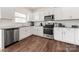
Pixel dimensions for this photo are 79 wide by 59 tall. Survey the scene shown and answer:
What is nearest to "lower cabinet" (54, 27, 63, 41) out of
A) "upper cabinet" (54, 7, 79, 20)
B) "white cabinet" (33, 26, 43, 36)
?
"upper cabinet" (54, 7, 79, 20)

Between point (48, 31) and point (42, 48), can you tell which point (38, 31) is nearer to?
point (48, 31)

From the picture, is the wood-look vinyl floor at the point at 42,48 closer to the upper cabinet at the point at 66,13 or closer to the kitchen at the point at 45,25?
the kitchen at the point at 45,25

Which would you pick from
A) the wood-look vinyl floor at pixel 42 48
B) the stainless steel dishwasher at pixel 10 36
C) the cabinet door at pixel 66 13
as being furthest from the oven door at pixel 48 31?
the stainless steel dishwasher at pixel 10 36

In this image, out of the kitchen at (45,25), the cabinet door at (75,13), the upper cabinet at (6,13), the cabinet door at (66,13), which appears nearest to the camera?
the upper cabinet at (6,13)

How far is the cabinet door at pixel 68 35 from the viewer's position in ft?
7.98

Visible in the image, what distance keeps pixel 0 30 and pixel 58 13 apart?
2.07 m

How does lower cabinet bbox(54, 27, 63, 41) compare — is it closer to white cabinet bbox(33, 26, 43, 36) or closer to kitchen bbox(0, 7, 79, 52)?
kitchen bbox(0, 7, 79, 52)

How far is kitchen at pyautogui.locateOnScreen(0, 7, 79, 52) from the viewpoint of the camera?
2266mm

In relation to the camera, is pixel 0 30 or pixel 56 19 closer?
pixel 0 30

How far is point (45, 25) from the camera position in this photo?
3.20 metres

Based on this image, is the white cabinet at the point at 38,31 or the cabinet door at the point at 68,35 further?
the white cabinet at the point at 38,31
